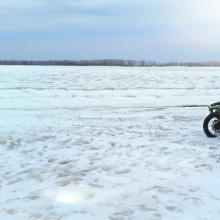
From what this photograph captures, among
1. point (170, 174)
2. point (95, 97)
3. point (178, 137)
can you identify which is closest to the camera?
point (170, 174)

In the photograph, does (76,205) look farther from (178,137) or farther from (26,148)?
(178,137)

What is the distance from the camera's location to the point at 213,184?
702 centimetres

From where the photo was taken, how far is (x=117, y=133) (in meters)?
12.0

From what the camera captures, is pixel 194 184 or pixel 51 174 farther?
pixel 51 174

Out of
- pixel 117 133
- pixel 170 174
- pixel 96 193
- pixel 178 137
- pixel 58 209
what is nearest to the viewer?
pixel 58 209

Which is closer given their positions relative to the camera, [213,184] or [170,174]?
[213,184]

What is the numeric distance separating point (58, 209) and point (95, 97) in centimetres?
1887

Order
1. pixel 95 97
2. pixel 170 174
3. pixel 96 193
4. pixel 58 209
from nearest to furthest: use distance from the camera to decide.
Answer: pixel 58 209
pixel 96 193
pixel 170 174
pixel 95 97

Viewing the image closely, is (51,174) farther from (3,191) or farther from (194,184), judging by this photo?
(194,184)

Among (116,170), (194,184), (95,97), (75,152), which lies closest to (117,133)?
(75,152)

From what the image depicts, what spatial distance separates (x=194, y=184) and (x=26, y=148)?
466 centimetres

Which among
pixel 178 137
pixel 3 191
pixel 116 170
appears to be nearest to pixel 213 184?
pixel 116 170

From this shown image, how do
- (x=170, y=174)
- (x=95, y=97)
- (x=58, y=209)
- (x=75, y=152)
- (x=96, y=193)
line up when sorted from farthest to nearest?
(x=95, y=97), (x=75, y=152), (x=170, y=174), (x=96, y=193), (x=58, y=209)

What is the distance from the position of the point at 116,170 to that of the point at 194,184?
1.60 meters
